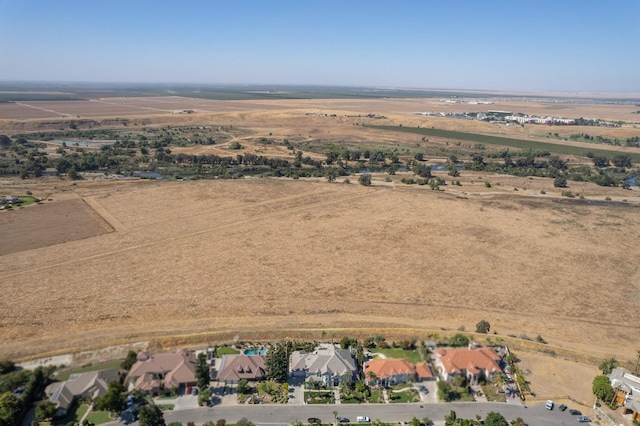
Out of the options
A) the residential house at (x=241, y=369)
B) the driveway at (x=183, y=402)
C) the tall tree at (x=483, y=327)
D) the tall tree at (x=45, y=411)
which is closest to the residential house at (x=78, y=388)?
the tall tree at (x=45, y=411)

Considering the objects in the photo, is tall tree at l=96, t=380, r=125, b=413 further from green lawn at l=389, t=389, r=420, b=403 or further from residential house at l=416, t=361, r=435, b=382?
residential house at l=416, t=361, r=435, b=382

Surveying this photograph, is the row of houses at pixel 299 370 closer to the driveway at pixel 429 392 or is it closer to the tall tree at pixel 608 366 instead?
the driveway at pixel 429 392

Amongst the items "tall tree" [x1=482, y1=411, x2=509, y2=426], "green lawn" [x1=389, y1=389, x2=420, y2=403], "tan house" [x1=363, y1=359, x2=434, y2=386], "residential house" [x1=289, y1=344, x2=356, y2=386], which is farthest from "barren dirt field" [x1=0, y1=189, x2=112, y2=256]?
"tall tree" [x1=482, y1=411, x2=509, y2=426]

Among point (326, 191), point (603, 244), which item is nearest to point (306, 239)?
point (326, 191)

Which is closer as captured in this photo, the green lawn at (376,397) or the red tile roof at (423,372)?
the green lawn at (376,397)

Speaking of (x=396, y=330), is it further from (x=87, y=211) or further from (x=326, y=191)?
(x=87, y=211)

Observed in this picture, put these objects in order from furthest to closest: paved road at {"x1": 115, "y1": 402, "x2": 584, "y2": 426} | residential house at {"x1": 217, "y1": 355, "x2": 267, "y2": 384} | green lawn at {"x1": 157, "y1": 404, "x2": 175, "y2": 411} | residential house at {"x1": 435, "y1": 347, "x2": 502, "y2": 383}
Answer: residential house at {"x1": 435, "y1": 347, "x2": 502, "y2": 383} → residential house at {"x1": 217, "y1": 355, "x2": 267, "y2": 384} → green lawn at {"x1": 157, "y1": 404, "x2": 175, "y2": 411} → paved road at {"x1": 115, "y1": 402, "x2": 584, "y2": 426}
